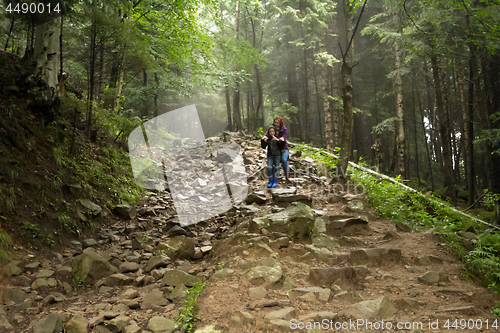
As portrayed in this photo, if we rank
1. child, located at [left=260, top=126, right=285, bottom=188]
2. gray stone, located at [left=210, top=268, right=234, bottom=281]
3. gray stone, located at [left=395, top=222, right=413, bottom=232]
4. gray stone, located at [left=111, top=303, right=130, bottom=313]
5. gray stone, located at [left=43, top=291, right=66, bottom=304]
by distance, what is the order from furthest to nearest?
child, located at [left=260, top=126, right=285, bottom=188] → gray stone, located at [left=395, top=222, right=413, bottom=232] → gray stone, located at [left=210, top=268, right=234, bottom=281] → gray stone, located at [left=43, top=291, right=66, bottom=304] → gray stone, located at [left=111, top=303, right=130, bottom=313]

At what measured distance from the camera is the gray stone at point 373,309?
3006 millimetres

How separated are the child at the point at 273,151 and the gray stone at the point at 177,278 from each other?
4706 mm

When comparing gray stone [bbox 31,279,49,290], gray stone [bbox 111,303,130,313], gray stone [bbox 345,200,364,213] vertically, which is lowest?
gray stone [bbox 111,303,130,313]

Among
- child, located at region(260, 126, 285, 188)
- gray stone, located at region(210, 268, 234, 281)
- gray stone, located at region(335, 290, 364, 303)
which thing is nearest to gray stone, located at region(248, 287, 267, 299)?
gray stone, located at region(210, 268, 234, 281)

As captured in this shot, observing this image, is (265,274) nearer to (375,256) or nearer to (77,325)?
(375,256)

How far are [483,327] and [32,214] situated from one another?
268 inches

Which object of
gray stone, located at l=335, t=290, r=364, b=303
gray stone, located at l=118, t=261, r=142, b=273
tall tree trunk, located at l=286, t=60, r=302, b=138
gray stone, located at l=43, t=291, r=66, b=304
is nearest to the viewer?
gray stone, located at l=335, t=290, r=364, b=303

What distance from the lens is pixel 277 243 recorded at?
4.91m

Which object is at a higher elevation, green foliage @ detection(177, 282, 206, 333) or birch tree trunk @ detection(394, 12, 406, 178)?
birch tree trunk @ detection(394, 12, 406, 178)

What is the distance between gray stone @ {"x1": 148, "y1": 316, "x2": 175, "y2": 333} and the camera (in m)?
3.07

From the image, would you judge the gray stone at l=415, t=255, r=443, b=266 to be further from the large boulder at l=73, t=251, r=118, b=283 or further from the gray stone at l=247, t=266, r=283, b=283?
the large boulder at l=73, t=251, r=118, b=283

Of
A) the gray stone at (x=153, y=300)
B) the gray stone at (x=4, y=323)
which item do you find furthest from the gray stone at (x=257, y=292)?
the gray stone at (x=4, y=323)

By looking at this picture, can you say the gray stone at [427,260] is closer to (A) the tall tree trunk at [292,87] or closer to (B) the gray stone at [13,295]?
(B) the gray stone at [13,295]

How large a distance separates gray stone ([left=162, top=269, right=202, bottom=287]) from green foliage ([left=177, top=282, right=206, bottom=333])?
0.45 metres
